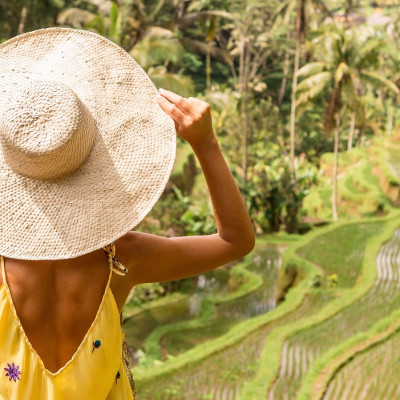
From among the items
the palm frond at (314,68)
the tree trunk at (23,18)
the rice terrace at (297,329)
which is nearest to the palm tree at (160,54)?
the rice terrace at (297,329)

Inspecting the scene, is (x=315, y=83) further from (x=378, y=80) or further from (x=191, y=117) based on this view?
(x=191, y=117)

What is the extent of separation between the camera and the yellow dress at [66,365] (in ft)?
3.58

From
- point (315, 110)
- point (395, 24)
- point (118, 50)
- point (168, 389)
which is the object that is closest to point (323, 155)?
point (315, 110)

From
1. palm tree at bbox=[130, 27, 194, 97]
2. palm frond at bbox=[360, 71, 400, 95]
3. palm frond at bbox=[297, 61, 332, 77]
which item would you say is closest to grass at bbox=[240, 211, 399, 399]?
palm tree at bbox=[130, 27, 194, 97]

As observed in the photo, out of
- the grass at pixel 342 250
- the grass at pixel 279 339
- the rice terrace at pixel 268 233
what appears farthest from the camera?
the grass at pixel 342 250

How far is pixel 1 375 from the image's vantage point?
110 cm

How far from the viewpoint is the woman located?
1036mm

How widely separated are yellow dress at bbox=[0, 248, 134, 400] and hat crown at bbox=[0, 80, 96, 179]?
202mm

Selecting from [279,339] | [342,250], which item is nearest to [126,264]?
[279,339]

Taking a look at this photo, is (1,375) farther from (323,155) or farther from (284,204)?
(323,155)

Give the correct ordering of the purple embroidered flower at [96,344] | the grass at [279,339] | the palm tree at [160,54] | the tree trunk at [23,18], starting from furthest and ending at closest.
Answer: the tree trunk at [23,18] → the palm tree at [160,54] → the grass at [279,339] → the purple embroidered flower at [96,344]

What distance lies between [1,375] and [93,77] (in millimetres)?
565

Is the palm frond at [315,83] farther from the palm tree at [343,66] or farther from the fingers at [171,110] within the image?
the fingers at [171,110]

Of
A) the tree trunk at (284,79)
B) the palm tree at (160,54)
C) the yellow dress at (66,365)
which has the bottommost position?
the tree trunk at (284,79)
